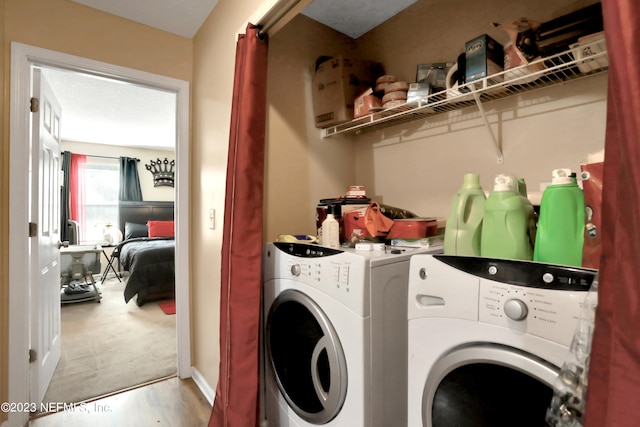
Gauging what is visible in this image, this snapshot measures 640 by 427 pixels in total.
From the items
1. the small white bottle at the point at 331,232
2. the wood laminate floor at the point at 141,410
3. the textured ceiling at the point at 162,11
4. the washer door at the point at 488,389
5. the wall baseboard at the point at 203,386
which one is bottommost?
the wood laminate floor at the point at 141,410

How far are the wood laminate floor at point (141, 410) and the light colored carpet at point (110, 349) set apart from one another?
4.5 inches

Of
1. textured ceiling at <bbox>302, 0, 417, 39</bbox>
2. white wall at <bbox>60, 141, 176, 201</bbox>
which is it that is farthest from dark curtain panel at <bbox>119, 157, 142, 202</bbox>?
textured ceiling at <bbox>302, 0, 417, 39</bbox>

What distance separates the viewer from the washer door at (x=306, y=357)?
1026mm

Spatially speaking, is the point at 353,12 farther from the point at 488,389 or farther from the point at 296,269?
the point at 488,389

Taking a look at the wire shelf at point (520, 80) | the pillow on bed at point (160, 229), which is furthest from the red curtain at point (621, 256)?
the pillow on bed at point (160, 229)

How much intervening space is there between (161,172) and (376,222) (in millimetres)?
6002

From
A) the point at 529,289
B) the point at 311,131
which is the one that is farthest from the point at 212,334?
the point at 529,289

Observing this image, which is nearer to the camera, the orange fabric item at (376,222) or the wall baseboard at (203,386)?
the orange fabric item at (376,222)

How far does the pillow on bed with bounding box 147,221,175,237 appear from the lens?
5.34m

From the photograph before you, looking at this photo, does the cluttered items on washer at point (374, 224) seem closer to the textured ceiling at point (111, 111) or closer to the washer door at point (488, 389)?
the washer door at point (488, 389)

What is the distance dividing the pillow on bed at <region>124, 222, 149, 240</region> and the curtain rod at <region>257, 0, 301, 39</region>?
17.0 ft

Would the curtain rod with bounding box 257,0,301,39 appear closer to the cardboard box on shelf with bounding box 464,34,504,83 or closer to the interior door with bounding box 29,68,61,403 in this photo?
the cardboard box on shelf with bounding box 464,34,504,83

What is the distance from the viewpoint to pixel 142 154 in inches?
237

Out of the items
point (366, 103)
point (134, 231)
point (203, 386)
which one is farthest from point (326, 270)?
point (134, 231)
